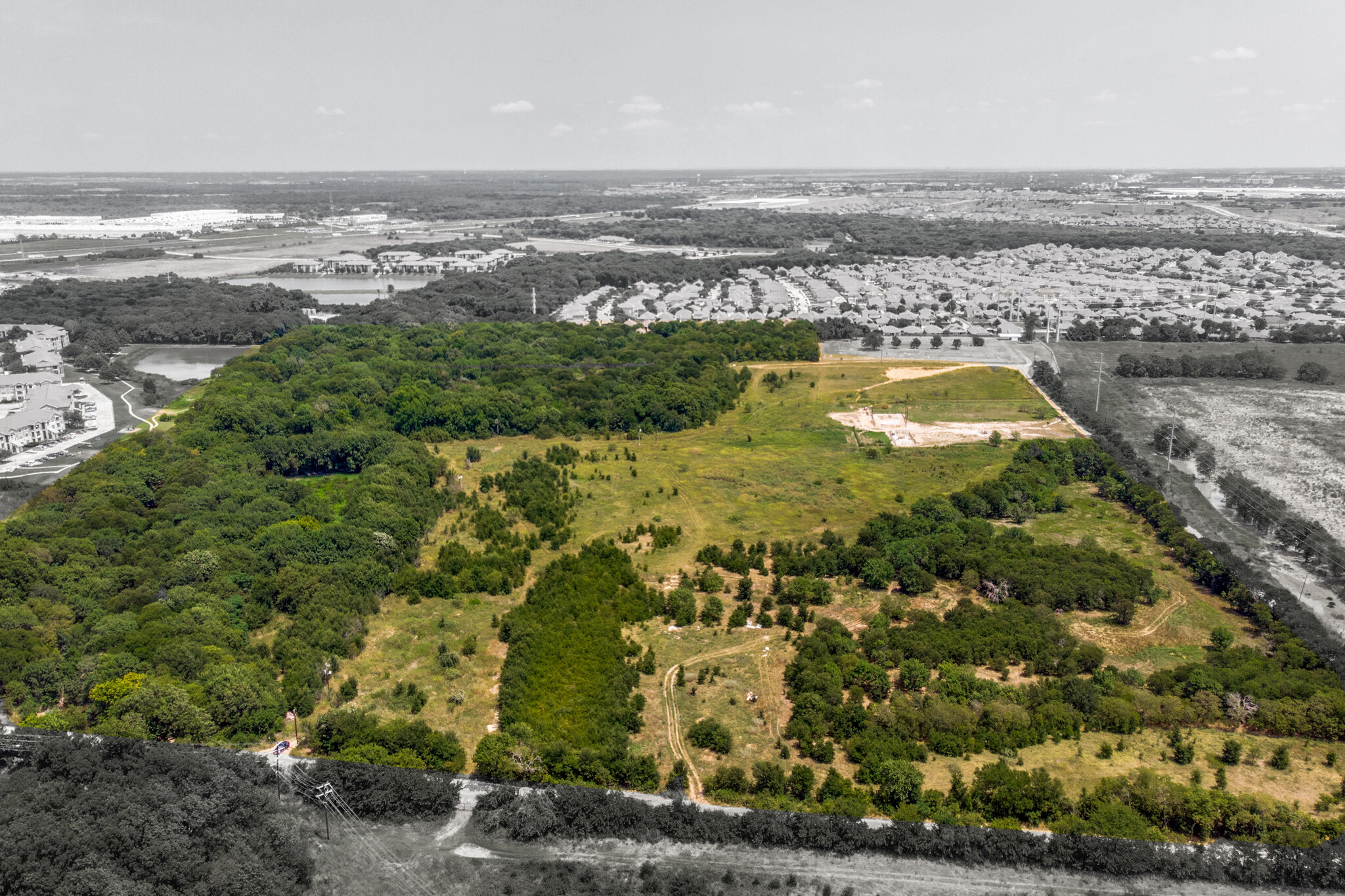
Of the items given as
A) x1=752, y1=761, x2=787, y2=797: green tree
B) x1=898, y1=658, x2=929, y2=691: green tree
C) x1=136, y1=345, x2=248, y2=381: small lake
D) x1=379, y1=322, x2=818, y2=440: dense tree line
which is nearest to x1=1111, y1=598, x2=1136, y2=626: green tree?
x1=898, y1=658, x2=929, y2=691: green tree

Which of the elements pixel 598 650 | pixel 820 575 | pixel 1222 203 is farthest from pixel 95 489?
pixel 1222 203

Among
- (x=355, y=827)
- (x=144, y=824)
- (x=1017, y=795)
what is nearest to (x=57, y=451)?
(x=144, y=824)

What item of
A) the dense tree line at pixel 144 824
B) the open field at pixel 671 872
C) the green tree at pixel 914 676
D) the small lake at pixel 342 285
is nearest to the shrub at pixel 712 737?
the open field at pixel 671 872

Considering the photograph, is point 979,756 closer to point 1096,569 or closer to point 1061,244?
point 1096,569

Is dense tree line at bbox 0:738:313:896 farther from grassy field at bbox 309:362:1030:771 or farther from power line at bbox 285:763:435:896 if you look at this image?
grassy field at bbox 309:362:1030:771

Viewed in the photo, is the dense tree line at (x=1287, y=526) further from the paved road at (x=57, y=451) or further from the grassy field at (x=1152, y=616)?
the paved road at (x=57, y=451)
